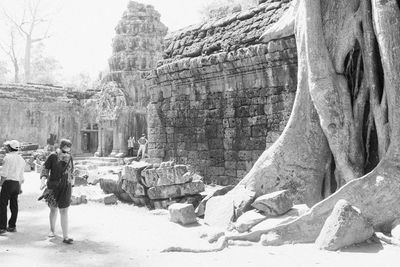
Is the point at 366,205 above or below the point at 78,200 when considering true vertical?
above

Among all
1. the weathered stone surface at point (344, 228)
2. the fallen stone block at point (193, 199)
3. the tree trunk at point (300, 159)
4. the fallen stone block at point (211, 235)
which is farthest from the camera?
the fallen stone block at point (193, 199)

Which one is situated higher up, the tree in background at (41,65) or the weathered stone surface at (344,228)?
the tree in background at (41,65)

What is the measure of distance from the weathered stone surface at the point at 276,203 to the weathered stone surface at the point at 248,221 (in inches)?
3.2

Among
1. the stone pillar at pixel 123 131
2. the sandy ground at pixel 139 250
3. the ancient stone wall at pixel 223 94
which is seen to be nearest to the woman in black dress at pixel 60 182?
the sandy ground at pixel 139 250

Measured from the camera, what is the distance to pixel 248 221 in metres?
3.92

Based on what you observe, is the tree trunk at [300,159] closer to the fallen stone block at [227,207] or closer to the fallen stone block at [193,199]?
→ the fallen stone block at [227,207]

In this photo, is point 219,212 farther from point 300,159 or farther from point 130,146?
point 130,146

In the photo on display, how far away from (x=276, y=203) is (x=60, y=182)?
7.15 ft

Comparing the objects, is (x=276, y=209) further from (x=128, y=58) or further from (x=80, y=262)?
(x=128, y=58)

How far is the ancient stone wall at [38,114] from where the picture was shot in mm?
19234

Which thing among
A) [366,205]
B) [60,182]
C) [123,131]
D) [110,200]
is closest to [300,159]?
[366,205]

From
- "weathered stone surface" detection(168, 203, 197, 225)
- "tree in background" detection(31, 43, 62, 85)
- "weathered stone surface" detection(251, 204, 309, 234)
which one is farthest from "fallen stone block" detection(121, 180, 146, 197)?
"tree in background" detection(31, 43, 62, 85)

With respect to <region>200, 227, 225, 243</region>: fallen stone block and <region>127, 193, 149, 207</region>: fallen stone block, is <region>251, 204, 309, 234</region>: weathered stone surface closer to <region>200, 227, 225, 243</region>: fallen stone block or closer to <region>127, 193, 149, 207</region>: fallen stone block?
<region>200, 227, 225, 243</region>: fallen stone block

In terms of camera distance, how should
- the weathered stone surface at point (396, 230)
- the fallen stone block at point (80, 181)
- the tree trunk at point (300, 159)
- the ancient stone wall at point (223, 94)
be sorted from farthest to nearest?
the fallen stone block at point (80, 181) < the ancient stone wall at point (223, 94) < the tree trunk at point (300, 159) < the weathered stone surface at point (396, 230)
